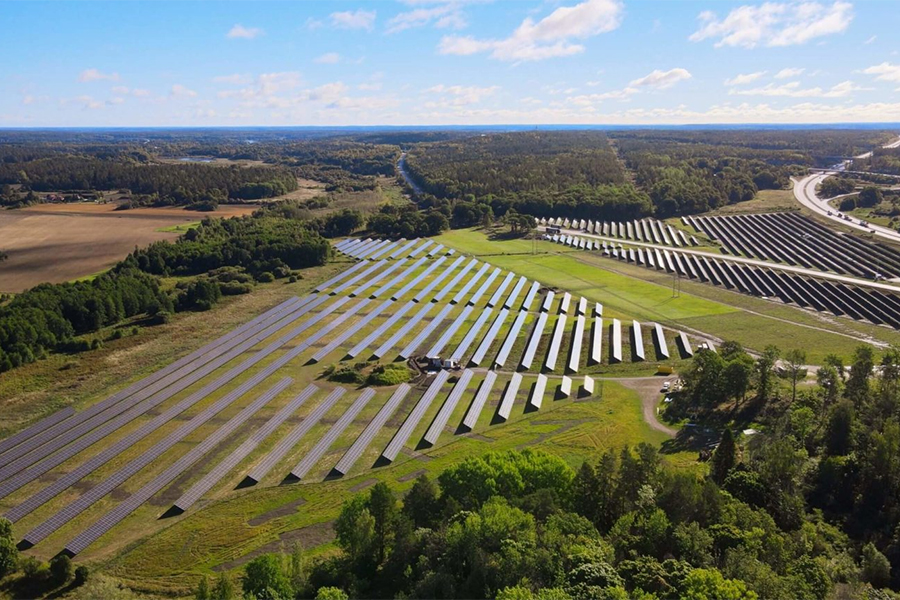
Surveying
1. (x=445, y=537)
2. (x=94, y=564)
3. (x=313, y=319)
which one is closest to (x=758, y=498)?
(x=445, y=537)

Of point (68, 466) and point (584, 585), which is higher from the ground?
point (584, 585)

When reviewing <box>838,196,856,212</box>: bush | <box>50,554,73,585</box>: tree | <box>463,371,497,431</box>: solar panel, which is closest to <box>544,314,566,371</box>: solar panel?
<box>463,371,497,431</box>: solar panel

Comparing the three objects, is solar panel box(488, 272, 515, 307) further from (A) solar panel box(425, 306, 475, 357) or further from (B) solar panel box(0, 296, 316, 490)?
(B) solar panel box(0, 296, 316, 490)

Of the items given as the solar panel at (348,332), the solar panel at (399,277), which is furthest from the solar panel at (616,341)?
the solar panel at (399,277)

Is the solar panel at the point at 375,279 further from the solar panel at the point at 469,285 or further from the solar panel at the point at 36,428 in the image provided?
the solar panel at the point at 36,428

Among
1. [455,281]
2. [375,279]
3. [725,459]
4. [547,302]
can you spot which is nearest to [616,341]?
[547,302]

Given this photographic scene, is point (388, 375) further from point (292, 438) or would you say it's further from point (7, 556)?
point (7, 556)

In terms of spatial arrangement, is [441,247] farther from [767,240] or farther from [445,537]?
[445,537]
